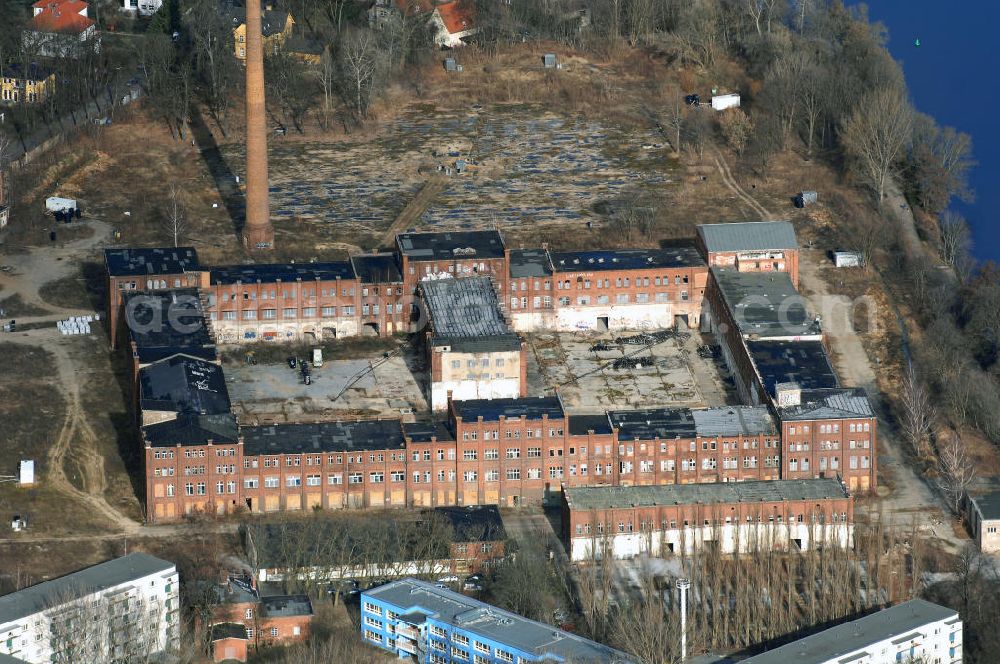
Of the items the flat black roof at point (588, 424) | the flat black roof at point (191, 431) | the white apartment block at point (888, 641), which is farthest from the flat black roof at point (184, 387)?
the white apartment block at point (888, 641)

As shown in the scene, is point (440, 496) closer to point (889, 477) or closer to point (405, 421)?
point (405, 421)

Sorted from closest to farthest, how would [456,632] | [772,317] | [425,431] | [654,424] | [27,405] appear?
[456,632], [425,431], [654,424], [27,405], [772,317]

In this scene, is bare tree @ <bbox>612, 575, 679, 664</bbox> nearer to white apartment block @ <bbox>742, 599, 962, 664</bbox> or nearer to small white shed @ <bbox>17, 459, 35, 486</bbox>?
white apartment block @ <bbox>742, 599, 962, 664</bbox>


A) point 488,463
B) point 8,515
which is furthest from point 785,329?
point 8,515

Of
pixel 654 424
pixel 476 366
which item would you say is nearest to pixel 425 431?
pixel 476 366

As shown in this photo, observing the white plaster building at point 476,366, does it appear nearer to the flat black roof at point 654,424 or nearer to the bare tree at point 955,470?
the flat black roof at point 654,424

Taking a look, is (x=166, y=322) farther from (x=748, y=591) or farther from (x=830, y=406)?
(x=748, y=591)
